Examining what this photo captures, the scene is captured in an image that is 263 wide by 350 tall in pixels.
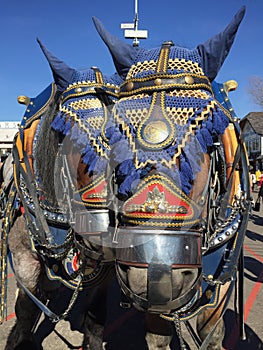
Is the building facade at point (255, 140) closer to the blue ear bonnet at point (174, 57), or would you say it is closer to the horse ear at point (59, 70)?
the horse ear at point (59, 70)

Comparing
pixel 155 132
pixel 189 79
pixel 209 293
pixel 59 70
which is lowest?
pixel 209 293

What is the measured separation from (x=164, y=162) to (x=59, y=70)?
4.53 ft

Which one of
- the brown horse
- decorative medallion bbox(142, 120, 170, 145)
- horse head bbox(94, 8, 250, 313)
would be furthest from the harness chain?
decorative medallion bbox(142, 120, 170, 145)

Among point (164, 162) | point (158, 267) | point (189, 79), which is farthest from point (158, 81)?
point (158, 267)

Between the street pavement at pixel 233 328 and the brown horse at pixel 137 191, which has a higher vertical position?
the brown horse at pixel 137 191

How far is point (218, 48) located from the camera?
1909 mm

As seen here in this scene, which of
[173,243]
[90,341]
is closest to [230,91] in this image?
[173,243]

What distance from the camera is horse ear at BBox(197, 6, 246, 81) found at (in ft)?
6.12

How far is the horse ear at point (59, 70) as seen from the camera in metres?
2.65

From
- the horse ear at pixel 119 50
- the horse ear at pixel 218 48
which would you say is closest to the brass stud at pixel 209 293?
the horse ear at pixel 218 48

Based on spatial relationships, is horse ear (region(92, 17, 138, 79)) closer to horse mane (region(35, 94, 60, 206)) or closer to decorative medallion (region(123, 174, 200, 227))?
decorative medallion (region(123, 174, 200, 227))

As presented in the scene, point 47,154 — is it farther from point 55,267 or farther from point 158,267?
point 158,267

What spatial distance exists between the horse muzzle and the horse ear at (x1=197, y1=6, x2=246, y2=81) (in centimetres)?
89

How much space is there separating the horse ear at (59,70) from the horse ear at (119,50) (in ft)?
2.22
